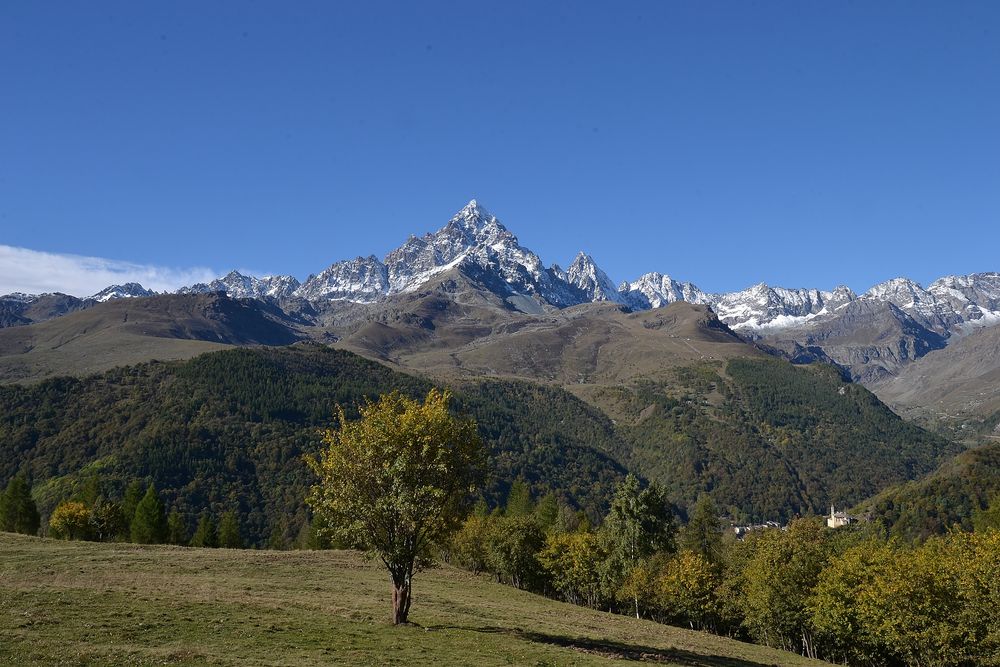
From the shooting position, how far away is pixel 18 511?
131500mm

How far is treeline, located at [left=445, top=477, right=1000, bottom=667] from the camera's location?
60562 millimetres

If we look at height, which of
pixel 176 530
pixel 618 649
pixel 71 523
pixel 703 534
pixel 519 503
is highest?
pixel 703 534

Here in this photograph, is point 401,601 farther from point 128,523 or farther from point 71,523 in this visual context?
point 128,523

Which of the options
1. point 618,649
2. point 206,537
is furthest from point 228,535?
point 618,649

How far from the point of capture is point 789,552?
81.5 meters

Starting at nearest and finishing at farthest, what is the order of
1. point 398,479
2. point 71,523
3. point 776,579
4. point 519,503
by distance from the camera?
point 398,479 < point 776,579 < point 71,523 < point 519,503

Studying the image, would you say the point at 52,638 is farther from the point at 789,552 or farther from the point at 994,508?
the point at 994,508

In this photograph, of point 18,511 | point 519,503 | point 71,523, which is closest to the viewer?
point 71,523

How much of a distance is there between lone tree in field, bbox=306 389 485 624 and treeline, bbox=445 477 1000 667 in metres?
28.7

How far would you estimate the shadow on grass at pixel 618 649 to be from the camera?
42375mm

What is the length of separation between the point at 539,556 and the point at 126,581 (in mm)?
66080

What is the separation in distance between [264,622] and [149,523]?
99667mm

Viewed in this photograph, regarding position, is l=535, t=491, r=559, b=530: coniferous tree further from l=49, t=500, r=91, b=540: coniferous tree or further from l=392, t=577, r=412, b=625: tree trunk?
l=392, t=577, r=412, b=625: tree trunk

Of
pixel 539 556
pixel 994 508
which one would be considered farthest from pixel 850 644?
pixel 994 508
